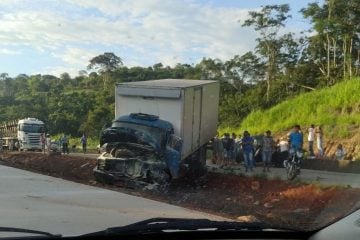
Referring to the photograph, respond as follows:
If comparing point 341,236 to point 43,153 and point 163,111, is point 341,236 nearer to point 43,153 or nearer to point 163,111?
point 163,111

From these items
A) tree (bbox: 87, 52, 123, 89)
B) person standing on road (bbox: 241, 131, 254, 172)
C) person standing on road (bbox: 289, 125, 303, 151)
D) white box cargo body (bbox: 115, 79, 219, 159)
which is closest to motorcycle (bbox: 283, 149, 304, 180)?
person standing on road (bbox: 289, 125, 303, 151)

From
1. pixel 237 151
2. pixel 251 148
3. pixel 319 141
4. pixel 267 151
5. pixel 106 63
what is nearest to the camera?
pixel 106 63

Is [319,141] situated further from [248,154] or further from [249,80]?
[249,80]

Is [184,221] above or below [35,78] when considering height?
below

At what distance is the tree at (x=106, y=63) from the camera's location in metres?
4.78

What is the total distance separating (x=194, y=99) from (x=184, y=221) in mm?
11175

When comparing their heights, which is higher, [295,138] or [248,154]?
[295,138]

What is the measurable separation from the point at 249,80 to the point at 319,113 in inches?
391

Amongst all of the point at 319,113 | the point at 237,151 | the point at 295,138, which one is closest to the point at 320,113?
the point at 319,113

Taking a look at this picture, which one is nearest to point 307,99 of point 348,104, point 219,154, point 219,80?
point 219,154

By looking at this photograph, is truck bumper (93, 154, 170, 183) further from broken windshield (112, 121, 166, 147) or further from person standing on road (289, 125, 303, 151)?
person standing on road (289, 125, 303, 151)

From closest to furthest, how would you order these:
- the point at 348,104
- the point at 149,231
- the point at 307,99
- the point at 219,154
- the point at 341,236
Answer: the point at 149,231
the point at 341,236
the point at 307,99
the point at 219,154
the point at 348,104

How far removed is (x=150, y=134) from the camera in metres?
13.6

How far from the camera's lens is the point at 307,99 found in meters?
15.5
